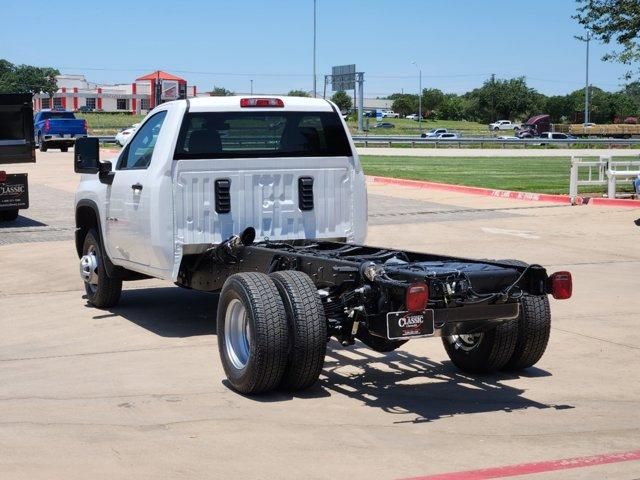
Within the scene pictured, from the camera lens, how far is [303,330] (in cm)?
714

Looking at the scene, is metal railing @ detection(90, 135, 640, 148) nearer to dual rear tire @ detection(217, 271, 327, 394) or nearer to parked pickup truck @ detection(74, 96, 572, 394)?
parked pickup truck @ detection(74, 96, 572, 394)

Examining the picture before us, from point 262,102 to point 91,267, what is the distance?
2.76 meters

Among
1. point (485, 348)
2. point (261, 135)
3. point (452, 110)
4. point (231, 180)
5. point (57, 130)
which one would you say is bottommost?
point (485, 348)

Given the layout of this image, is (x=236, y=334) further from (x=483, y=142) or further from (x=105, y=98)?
(x=105, y=98)

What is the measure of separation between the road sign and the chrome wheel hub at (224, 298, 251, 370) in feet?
263

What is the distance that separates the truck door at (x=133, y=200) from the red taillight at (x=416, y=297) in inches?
139

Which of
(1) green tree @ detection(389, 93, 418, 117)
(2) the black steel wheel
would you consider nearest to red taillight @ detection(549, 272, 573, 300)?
(2) the black steel wheel

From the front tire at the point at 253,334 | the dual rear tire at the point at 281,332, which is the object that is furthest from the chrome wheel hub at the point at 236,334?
the dual rear tire at the point at 281,332

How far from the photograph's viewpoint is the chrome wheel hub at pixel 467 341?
802 centimetres

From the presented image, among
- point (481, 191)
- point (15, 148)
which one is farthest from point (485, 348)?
point (481, 191)

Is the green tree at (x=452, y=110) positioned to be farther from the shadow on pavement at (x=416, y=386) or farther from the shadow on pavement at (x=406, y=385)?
the shadow on pavement at (x=416, y=386)

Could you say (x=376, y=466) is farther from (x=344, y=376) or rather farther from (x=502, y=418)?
(x=344, y=376)

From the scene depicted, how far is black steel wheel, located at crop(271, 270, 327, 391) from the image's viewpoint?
7.15 m

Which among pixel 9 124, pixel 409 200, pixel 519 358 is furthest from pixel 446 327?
pixel 409 200
